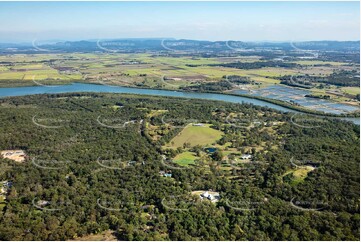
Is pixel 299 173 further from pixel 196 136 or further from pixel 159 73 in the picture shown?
pixel 159 73

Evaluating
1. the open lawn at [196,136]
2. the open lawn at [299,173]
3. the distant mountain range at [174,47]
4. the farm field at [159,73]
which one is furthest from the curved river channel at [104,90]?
the distant mountain range at [174,47]

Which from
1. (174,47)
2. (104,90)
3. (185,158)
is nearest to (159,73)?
(104,90)

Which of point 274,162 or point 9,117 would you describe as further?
point 9,117

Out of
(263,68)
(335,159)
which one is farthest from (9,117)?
(263,68)

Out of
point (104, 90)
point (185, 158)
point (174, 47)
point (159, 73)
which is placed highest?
point (174, 47)

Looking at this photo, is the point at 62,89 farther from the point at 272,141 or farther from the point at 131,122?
the point at 272,141

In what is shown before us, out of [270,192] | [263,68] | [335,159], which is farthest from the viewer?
[263,68]

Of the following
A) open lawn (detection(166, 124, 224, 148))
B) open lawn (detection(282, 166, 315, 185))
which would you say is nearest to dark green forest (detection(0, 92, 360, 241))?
open lawn (detection(282, 166, 315, 185))

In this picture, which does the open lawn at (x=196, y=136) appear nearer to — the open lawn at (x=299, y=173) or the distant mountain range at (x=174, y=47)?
the open lawn at (x=299, y=173)

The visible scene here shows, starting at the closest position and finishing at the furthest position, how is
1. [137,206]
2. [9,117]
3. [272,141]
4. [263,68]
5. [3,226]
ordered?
[3,226]
[137,206]
[272,141]
[9,117]
[263,68]
